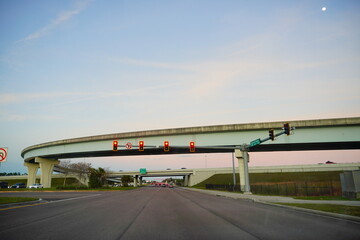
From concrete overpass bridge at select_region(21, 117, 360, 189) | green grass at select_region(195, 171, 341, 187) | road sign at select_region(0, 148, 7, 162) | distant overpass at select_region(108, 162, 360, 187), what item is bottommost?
green grass at select_region(195, 171, 341, 187)

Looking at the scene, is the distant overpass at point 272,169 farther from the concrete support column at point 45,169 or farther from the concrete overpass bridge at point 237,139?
the concrete overpass bridge at point 237,139

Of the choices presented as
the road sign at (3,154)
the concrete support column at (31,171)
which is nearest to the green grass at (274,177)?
the concrete support column at (31,171)

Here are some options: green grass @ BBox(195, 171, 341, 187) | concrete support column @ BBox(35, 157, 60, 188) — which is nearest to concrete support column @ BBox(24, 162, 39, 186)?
concrete support column @ BBox(35, 157, 60, 188)

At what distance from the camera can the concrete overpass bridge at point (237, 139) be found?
97.9 ft

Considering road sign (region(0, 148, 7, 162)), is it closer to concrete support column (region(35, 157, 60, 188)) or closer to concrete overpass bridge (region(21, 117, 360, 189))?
concrete overpass bridge (region(21, 117, 360, 189))

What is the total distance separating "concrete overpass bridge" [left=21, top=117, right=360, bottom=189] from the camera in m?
29.8

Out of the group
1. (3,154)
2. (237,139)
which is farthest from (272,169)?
(3,154)

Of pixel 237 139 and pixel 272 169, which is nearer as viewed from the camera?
pixel 237 139

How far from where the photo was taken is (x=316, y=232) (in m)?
7.21

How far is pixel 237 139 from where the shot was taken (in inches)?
1326

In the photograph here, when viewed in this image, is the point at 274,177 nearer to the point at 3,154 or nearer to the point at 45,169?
the point at 45,169

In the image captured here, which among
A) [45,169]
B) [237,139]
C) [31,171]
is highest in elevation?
[237,139]

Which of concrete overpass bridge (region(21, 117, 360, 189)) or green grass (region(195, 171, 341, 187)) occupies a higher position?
concrete overpass bridge (region(21, 117, 360, 189))

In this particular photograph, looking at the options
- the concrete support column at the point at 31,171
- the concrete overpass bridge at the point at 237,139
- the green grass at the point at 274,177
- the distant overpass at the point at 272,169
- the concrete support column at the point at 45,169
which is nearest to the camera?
the concrete overpass bridge at the point at 237,139
